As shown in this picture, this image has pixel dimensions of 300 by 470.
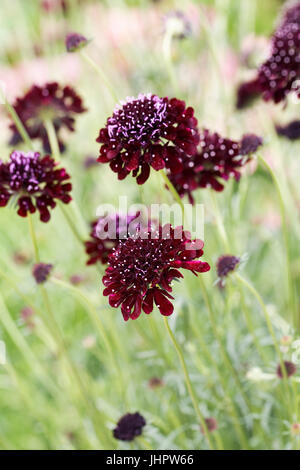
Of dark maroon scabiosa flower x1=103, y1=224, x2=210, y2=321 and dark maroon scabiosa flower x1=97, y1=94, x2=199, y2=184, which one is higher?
dark maroon scabiosa flower x1=97, y1=94, x2=199, y2=184

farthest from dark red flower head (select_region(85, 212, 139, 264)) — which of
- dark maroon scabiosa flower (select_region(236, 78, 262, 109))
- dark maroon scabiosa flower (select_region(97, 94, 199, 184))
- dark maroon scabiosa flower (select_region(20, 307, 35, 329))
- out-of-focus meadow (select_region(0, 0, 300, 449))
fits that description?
dark maroon scabiosa flower (select_region(236, 78, 262, 109))

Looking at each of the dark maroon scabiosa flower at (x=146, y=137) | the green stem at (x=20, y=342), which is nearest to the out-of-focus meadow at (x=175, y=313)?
the green stem at (x=20, y=342)

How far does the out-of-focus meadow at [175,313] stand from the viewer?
34.7 inches

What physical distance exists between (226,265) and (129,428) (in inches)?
11.4

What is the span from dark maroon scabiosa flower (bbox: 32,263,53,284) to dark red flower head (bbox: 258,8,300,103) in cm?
49

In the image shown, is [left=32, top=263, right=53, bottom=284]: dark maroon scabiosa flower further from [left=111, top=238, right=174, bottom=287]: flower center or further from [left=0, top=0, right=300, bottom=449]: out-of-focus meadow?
[left=111, top=238, right=174, bottom=287]: flower center

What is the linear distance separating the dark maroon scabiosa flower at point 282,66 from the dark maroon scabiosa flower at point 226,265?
334mm

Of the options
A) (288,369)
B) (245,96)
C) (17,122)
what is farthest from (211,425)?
(245,96)

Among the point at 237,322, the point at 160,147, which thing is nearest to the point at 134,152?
the point at 160,147

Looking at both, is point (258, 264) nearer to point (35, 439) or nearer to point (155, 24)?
point (35, 439)

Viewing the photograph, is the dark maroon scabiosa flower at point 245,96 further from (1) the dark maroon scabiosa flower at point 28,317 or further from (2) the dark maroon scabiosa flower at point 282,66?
(1) the dark maroon scabiosa flower at point 28,317

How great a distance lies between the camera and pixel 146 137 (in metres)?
0.58

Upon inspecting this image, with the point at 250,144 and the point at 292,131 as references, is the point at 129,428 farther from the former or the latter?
the point at 292,131

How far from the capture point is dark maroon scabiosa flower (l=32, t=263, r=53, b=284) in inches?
28.5
